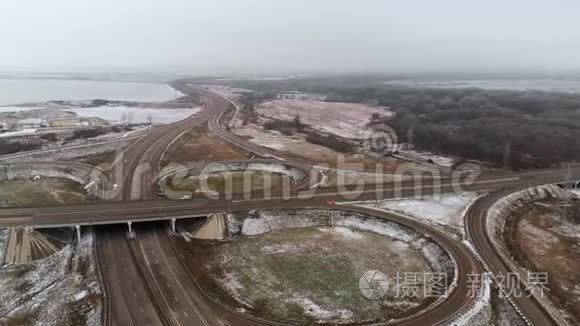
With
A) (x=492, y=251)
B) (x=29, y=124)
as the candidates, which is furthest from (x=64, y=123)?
(x=492, y=251)

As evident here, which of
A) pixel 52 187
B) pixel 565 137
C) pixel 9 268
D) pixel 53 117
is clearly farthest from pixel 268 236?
pixel 53 117

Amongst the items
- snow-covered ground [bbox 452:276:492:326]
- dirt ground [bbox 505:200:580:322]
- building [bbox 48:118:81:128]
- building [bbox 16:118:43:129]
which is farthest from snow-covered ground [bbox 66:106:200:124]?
snow-covered ground [bbox 452:276:492:326]

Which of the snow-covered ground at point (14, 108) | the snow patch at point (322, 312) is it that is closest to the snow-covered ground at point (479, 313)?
the snow patch at point (322, 312)

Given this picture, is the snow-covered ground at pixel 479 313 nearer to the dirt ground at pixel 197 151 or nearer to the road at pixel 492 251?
the road at pixel 492 251

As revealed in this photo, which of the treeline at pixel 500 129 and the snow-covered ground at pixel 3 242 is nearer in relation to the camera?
the snow-covered ground at pixel 3 242

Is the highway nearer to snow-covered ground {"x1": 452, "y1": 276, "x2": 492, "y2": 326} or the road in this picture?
the road

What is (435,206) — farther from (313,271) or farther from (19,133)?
(19,133)
